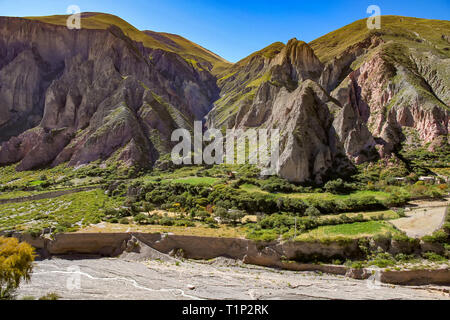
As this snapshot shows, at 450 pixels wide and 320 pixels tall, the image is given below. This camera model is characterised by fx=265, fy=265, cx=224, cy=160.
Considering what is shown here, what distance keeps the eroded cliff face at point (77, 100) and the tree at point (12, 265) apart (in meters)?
53.8

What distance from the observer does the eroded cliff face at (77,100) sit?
249ft

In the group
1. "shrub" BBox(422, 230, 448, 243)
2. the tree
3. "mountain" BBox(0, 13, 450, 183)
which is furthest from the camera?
"mountain" BBox(0, 13, 450, 183)

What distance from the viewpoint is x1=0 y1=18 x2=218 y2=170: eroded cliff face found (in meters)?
75.9

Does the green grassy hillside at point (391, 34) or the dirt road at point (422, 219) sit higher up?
the green grassy hillside at point (391, 34)

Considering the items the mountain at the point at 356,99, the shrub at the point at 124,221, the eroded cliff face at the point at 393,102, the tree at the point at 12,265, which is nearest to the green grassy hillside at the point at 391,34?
the mountain at the point at 356,99

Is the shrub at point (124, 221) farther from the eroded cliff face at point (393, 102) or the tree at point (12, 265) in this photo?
the eroded cliff face at point (393, 102)

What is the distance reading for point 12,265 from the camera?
52.6 ft

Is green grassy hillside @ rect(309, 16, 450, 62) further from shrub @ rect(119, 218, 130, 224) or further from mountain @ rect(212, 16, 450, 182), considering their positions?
shrub @ rect(119, 218, 130, 224)

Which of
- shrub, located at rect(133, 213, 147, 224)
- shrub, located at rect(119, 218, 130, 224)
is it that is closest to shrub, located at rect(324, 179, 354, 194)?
shrub, located at rect(133, 213, 147, 224)

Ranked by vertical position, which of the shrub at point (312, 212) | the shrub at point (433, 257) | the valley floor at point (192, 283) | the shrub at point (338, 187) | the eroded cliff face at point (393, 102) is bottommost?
the valley floor at point (192, 283)

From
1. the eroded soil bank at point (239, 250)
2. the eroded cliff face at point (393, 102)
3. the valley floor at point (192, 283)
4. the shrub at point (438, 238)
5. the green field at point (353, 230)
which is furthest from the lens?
the eroded cliff face at point (393, 102)

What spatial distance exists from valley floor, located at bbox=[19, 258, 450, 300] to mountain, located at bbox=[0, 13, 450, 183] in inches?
1013

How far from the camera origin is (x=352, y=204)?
3900 centimetres
